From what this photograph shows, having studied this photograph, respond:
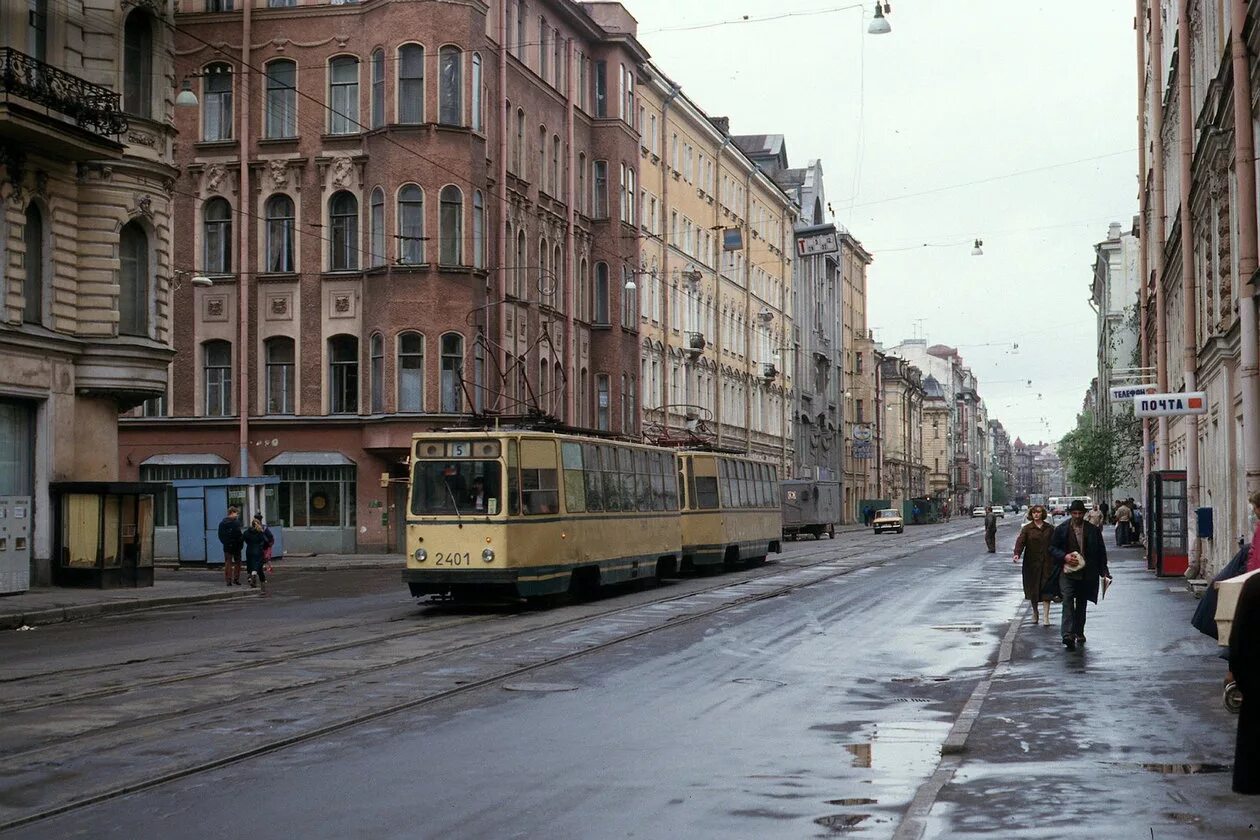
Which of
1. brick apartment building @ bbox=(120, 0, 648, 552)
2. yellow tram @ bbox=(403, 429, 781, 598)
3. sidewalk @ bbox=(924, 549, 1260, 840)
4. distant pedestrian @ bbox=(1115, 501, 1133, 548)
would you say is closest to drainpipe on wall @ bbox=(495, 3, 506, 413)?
brick apartment building @ bbox=(120, 0, 648, 552)

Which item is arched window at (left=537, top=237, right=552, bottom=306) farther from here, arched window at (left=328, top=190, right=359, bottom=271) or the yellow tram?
the yellow tram

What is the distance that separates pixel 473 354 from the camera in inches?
1905

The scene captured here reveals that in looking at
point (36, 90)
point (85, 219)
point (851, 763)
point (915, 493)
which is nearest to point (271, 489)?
point (85, 219)

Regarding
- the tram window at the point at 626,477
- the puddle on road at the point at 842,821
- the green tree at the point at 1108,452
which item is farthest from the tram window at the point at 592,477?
the green tree at the point at 1108,452

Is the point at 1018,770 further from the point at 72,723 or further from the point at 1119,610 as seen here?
the point at 1119,610

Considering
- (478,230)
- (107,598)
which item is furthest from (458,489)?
(478,230)

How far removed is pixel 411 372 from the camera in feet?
158

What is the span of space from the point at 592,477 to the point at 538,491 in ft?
9.64

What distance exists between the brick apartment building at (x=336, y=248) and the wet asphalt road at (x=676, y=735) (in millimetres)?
25447

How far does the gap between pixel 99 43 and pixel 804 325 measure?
73.1 metres

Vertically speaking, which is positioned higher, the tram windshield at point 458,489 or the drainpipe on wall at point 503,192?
the drainpipe on wall at point 503,192

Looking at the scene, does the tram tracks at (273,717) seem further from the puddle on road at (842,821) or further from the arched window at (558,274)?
the arched window at (558,274)

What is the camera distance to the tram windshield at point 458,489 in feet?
83.3

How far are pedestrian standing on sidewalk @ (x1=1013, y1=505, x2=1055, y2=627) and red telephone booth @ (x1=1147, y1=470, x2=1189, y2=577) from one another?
42.5 ft
